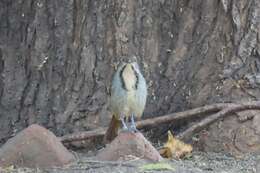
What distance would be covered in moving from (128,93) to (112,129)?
504 mm

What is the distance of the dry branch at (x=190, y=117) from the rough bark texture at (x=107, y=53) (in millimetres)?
136

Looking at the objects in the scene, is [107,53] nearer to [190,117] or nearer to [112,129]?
[112,129]

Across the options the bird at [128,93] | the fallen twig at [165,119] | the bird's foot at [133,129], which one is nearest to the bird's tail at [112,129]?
the fallen twig at [165,119]

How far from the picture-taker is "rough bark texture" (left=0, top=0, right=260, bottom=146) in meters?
6.20

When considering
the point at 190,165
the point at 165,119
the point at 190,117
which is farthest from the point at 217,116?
the point at 190,165

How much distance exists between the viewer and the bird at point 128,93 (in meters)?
5.72

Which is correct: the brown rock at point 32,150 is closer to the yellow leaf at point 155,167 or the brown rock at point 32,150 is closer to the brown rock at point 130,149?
the brown rock at point 130,149

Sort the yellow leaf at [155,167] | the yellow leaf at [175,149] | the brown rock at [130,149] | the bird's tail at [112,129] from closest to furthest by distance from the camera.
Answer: the yellow leaf at [155,167] < the brown rock at [130,149] < the yellow leaf at [175,149] < the bird's tail at [112,129]

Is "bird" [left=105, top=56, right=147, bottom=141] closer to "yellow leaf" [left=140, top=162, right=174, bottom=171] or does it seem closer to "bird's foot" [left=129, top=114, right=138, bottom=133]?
"bird's foot" [left=129, top=114, right=138, bottom=133]

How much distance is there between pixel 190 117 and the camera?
6.31 metres

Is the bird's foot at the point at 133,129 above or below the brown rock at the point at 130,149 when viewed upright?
above

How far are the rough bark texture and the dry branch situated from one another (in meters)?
0.14

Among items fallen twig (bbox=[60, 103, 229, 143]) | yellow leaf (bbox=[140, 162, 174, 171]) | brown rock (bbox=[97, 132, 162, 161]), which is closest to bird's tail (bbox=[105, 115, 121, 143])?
fallen twig (bbox=[60, 103, 229, 143])

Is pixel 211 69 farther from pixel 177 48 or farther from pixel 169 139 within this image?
pixel 169 139
